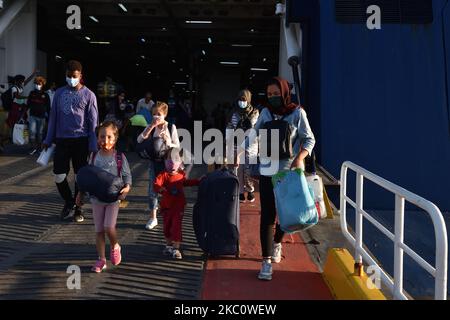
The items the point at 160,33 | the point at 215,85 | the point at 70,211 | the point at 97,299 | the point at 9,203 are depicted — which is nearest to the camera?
the point at 97,299

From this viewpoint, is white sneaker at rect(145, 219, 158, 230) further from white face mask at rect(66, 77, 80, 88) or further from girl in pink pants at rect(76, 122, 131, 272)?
white face mask at rect(66, 77, 80, 88)

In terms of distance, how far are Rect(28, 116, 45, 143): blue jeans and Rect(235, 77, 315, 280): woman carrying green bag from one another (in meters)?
9.22

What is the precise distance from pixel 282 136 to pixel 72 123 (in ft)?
9.59

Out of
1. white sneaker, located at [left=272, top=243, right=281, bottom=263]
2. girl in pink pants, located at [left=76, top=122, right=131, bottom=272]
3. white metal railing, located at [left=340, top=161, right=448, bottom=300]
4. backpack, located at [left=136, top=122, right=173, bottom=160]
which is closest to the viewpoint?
white metal railing, located at [left=340, top=161, right=448, bottom=300]

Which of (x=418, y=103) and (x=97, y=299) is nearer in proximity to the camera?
(x=97, y=299)

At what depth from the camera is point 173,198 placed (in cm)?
537

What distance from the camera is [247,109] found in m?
7.81

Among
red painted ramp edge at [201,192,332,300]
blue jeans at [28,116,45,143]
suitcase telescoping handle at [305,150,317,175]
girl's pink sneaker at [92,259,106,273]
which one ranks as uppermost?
blue jeans at [28,116,45,143]

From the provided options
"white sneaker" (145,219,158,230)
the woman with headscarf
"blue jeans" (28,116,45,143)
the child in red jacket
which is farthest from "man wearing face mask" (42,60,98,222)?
"blue jeans" (28,116,45,143)

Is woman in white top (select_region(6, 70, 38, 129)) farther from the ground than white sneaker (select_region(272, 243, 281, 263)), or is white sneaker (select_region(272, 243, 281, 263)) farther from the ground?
woman in white top (select_region(6, 70, 38, 129))

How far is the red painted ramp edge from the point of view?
4352 millimetres
